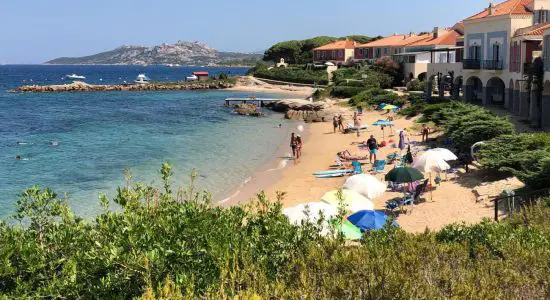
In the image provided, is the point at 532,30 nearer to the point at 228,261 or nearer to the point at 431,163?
the point at 431,163

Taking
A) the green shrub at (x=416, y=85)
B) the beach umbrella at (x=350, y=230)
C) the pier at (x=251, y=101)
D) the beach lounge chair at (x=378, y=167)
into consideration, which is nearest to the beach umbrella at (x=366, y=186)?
the beach umbrella at (x=350, y=230)

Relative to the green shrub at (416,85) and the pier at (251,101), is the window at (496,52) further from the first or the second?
the pier at (251,101)

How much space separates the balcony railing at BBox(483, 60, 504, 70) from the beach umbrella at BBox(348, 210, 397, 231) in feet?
82.1

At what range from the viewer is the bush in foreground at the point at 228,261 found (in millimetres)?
6465

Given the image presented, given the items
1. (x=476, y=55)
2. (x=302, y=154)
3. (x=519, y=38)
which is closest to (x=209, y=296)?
(x=302, y=154)

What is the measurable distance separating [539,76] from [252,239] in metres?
25.7

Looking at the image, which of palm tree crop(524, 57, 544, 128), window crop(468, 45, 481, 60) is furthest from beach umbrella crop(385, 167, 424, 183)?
window crop(468, 45, 481, 60)

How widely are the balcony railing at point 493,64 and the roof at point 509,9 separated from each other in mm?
3031

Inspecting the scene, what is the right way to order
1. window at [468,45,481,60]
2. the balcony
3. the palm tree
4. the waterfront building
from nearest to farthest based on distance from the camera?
the palm tree < the balcony < window at [468,45,481,60] < the waterfront building

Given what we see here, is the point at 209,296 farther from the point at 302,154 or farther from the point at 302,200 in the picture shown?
the point at 302,154

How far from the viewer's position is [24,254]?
7.25 metres

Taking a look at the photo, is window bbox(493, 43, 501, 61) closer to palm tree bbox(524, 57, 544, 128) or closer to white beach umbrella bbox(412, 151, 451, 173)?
palm tree bbox(524, 57, 544, 128)

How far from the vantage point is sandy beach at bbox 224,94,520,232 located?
1716 cm

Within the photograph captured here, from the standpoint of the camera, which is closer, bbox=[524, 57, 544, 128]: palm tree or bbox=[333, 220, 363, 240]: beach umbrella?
bbox=[333, 220, 363, 240]: beach umbrella
